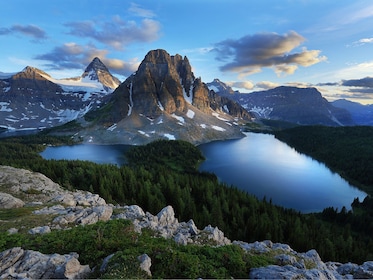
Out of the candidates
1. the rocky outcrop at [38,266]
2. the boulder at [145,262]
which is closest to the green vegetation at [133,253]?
the boulder at [145,262]

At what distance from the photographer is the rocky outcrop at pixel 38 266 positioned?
45.2 feet

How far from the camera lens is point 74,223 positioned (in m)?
23.9

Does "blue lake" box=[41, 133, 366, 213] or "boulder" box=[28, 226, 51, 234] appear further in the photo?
"blue lake" box=[41, 133, 366, 213]

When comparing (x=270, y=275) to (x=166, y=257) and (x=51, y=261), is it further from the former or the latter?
(x=51, y=261)

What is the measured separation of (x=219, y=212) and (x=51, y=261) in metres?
43.1

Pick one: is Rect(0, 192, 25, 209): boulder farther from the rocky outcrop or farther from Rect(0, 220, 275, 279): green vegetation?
the rocky outcrop

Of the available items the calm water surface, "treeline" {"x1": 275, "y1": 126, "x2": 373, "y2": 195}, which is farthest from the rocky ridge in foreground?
"treeline" {"x1": 275, "y1": 126, "x2": 373, "y2": 195}

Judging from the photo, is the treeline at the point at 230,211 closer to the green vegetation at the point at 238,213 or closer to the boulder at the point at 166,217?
the green vegetation at the point at 238,213

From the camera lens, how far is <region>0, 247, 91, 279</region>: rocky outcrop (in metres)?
13.8

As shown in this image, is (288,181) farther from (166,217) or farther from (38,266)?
(38,266)

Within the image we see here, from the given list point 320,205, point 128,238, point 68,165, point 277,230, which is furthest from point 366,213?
point 68,165

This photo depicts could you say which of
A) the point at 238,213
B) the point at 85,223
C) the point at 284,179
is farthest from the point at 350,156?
the point at 85,223

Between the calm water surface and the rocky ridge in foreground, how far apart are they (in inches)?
2267

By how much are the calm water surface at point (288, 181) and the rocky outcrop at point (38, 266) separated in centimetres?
7447
